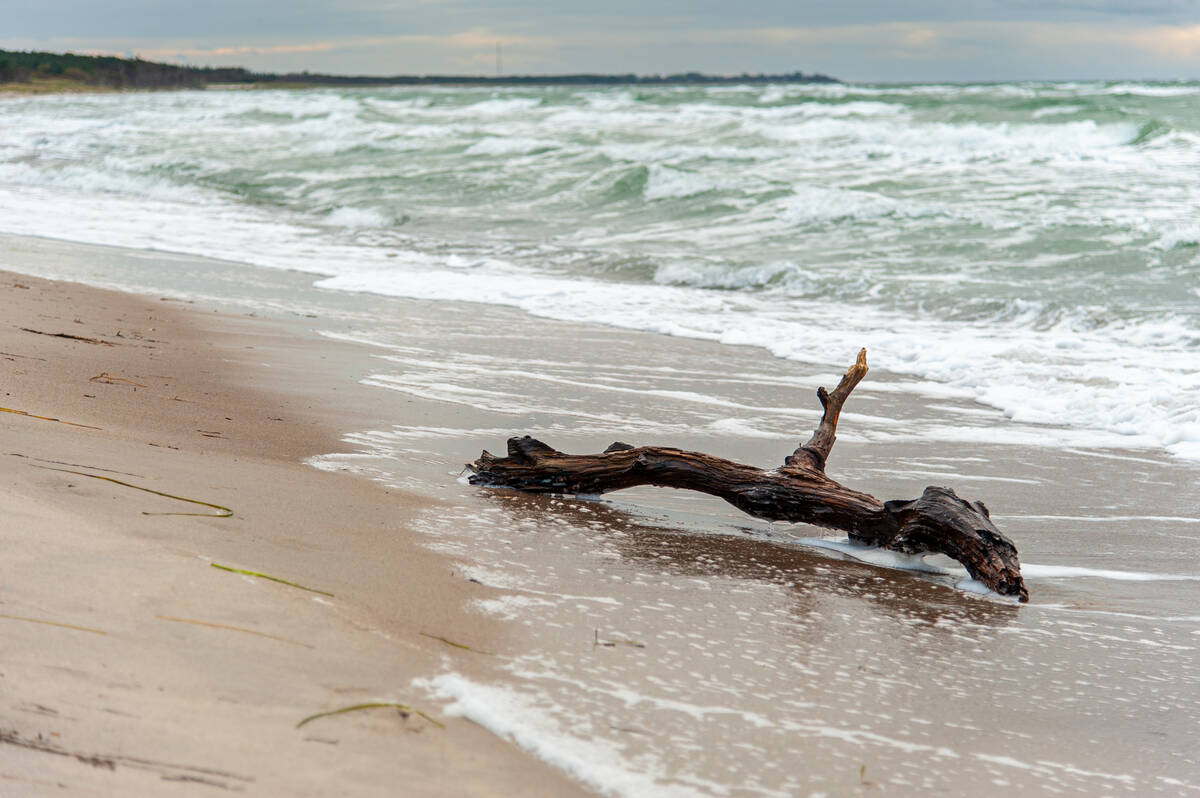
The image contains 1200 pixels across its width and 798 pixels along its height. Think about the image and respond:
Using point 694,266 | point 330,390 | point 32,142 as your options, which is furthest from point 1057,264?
point 32,142

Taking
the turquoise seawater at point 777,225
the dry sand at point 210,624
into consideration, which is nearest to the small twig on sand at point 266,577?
the dry sand at point 210,624

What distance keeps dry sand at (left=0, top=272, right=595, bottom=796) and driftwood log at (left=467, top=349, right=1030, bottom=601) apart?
532 mm

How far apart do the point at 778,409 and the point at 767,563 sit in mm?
2486

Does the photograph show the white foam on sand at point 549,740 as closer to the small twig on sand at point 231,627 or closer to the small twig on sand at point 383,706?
the small twig on sand at point 383,706

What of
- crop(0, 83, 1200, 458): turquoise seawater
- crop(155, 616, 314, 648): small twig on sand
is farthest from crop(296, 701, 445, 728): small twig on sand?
crop(0, 83, 1200, 458): turquoise seawater

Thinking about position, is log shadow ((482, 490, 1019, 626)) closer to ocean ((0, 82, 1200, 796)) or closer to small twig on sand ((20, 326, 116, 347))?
ocean ((0, 82, 1200, 796))

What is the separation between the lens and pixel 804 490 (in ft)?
12.0

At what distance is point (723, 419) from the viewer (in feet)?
17.9

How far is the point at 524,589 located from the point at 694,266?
893cm

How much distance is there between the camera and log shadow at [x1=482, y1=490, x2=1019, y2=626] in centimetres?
313

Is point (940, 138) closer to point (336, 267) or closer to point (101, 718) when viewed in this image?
point (336, 267)

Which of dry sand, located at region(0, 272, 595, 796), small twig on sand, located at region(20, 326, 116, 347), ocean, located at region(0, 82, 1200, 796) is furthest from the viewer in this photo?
small twig on sand, located at region(20, 326, 116, 347)

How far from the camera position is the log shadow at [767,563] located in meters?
3.13

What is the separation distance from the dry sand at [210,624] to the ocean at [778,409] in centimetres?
17
